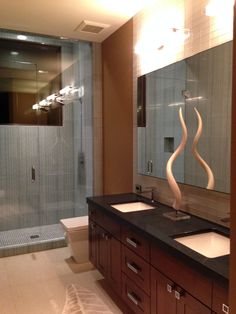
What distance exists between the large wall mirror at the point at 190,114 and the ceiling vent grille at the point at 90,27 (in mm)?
890

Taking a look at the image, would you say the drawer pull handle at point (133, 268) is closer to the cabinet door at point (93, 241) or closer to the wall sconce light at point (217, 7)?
the cabinet door at point (93, 241)

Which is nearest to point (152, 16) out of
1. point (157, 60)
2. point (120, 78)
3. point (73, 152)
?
point (157, 60)

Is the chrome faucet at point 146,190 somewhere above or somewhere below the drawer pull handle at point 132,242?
above

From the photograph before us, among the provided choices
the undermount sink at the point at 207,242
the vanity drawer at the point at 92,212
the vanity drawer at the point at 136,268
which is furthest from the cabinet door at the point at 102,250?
the undermount sink at the point at 207,242

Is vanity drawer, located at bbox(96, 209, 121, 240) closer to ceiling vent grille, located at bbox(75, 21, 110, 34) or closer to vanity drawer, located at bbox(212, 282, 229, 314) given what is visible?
vanity drawer, located at bbox(212, 282, 229, 314)

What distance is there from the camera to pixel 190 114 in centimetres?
225

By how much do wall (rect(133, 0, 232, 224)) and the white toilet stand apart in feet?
2.78

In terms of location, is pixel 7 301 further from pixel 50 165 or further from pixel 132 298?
pixel 50 165

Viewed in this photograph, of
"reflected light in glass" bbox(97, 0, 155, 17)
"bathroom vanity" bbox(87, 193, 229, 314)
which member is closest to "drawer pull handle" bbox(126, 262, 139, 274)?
"bathroom vanity" bbox(87, 193, 229, 314)

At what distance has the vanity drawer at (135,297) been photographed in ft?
6.20

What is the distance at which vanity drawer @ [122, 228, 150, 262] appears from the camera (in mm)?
1862

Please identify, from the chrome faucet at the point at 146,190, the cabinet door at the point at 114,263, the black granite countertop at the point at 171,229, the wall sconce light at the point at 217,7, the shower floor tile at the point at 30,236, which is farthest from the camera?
the shower floor tile at the point at 30,236

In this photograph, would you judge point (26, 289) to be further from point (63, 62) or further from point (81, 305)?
point (63, 62)

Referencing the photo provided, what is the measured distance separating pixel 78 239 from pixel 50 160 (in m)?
1.75
